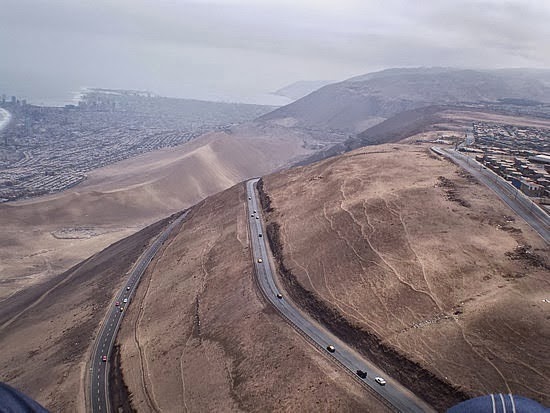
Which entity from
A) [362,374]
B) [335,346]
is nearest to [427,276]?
[335,346]

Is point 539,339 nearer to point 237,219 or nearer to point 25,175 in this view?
point 237,219

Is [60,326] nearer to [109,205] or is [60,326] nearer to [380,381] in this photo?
[380,381]

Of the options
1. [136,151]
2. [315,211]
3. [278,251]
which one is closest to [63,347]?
[278,251]

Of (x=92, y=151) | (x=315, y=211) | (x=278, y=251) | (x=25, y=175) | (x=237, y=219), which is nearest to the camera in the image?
(x=278, y=251)

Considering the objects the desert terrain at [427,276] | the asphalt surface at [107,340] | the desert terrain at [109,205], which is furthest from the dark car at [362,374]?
the desert terrain at [109,205]

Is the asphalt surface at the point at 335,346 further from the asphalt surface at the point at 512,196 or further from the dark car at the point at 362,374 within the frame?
the asphalt surface at the point at 512,196

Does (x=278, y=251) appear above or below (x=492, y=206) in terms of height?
below

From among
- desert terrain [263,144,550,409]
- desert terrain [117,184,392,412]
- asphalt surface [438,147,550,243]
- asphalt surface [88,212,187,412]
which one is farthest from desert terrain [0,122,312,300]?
asphalt surface [438,147,550,243]
